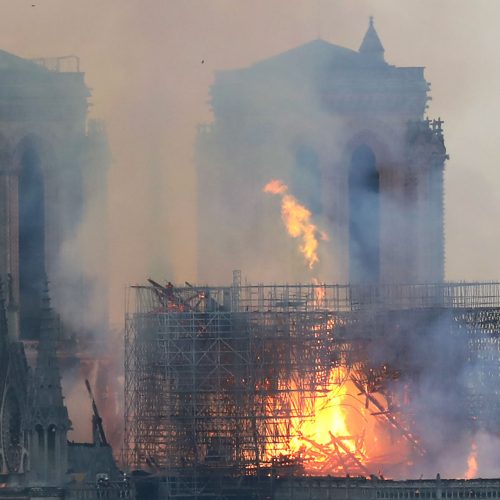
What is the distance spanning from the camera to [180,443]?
257 feet

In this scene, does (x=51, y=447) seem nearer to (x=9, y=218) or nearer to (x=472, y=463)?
(x=472, y=463)

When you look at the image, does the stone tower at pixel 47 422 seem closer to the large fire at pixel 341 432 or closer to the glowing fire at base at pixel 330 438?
the large fire at pixel 341 432

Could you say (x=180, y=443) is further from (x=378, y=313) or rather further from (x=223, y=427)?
(x=378, y=313)

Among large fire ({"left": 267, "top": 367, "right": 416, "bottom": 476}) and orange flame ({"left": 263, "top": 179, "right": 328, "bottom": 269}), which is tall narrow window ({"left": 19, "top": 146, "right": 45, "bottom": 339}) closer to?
orange flame ({"left": 263, "top": 179, "right": 328, "bottom": 269})

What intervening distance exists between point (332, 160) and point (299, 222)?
251 centimetres

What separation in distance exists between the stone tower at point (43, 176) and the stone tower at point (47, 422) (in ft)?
37.3

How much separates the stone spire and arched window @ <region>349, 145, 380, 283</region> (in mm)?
2630

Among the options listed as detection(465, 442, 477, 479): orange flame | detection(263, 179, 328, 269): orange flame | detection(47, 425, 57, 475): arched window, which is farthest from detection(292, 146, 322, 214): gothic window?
detection(47, 425, 57, 475): arched window

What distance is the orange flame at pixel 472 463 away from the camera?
262ft

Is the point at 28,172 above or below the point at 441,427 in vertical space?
above

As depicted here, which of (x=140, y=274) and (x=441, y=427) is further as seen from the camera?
(x=140, y=274)

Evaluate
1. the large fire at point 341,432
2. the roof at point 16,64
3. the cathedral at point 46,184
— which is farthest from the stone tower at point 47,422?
the roof at point 16,64

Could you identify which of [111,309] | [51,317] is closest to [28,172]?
[111,309]

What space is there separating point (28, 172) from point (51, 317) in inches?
532
